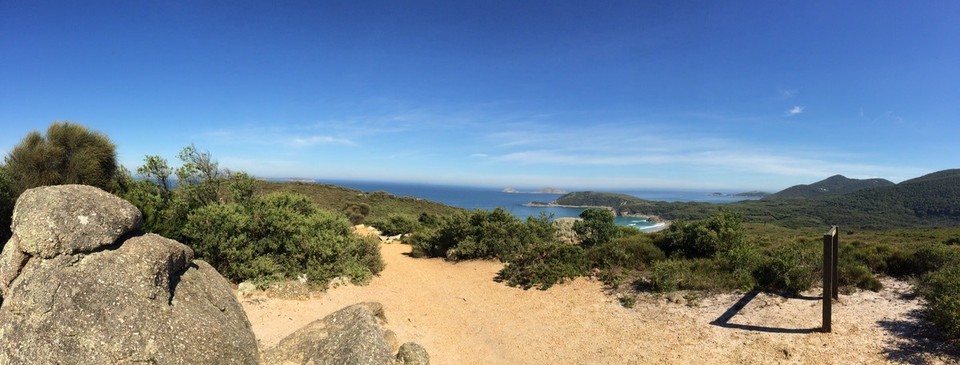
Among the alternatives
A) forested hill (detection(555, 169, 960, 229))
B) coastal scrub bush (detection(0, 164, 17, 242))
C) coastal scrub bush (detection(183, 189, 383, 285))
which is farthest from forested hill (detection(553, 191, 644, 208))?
coastal scrub bush (detection(0, 164, 17, 242))

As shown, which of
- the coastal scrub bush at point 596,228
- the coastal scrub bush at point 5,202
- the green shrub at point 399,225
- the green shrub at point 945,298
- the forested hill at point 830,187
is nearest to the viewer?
the green shrub at point 945,298

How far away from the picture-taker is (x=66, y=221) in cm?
514

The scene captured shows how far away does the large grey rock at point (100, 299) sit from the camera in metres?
4.50

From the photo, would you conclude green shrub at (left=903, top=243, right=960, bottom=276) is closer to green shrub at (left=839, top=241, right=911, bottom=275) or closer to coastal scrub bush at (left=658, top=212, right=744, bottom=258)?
green shrub at (left=839, top=241, right=911, bottom=275)

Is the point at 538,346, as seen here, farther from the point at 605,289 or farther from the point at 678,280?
the point at 678,280

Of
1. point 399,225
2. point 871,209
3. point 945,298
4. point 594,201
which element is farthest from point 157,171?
point 871,209

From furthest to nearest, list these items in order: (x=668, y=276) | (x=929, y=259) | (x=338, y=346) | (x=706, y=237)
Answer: (x=706, y=237) < (x=668, y=276) < (x=929, y=259) < (x=338, y=346)

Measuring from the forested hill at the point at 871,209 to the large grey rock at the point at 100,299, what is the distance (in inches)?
2446

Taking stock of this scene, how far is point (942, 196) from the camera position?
67.8 meters

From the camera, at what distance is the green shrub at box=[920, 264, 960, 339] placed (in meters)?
5.72

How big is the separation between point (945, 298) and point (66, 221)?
12.2 meters

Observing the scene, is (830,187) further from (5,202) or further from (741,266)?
(5,202)

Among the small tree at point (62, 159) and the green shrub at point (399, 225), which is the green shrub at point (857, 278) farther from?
the small tree at point (62, 159)

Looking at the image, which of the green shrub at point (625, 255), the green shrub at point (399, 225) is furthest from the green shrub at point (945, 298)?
the green shrub at point (399, 225)
